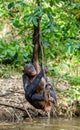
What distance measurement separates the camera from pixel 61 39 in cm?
523

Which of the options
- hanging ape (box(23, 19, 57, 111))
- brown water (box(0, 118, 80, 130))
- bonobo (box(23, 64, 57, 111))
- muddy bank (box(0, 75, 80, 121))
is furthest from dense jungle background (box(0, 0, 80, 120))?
brown water (box(0, 118, 80, 130))

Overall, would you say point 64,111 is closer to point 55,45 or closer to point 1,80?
point 1,80

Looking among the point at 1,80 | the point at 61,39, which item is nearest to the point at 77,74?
the point at 1,80

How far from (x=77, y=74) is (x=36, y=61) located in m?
5.19

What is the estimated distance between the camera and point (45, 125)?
8.21m

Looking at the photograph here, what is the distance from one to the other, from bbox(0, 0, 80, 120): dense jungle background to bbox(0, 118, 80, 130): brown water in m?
0.44

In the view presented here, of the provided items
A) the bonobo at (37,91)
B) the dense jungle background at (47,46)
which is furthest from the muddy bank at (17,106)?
the bonobo at (37,91)

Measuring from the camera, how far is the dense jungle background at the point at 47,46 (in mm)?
4516

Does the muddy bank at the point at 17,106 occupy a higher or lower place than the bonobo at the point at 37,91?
lower

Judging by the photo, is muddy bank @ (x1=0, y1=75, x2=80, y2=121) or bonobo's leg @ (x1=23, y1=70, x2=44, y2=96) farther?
muddy bank @ (x1=0, y1=75, x2=80, y2=121)

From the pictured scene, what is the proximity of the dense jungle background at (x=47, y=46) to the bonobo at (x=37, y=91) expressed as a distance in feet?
0.91

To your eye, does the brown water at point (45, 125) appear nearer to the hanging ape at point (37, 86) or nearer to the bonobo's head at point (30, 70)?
the hanging ape at point (37, 86)

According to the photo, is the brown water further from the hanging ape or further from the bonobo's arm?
the bonobo's arm

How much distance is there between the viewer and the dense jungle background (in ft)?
14.8
